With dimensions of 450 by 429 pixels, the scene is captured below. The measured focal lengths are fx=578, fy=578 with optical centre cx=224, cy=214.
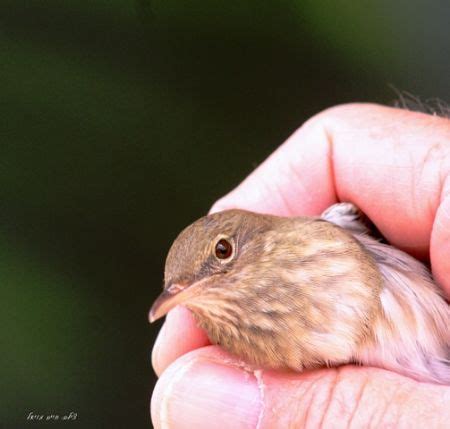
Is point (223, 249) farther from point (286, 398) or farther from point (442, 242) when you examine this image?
point (442, 242)

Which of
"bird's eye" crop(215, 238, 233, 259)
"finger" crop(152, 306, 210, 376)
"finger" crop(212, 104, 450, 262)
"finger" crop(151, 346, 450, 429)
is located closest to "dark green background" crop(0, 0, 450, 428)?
"finger" crop(212, 104, 450, 262)

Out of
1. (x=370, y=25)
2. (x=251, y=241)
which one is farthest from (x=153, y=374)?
(x=370, y=25)

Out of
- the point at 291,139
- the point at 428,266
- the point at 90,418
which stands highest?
the point at 291,139

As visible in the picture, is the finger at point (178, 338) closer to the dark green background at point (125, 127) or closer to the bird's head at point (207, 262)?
the bird's head at point (207, 262)

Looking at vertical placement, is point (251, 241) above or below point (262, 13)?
below

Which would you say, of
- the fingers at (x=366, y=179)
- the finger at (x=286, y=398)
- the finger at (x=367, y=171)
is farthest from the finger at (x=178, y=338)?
the finger at (x=367, y=171)

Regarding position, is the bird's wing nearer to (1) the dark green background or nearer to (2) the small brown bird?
(2) the small brown bird

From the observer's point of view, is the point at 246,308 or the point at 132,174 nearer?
the point at 246,308

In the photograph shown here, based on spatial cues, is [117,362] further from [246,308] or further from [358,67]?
[358,67]

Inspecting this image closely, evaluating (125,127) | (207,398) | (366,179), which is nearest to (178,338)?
(207,398)
